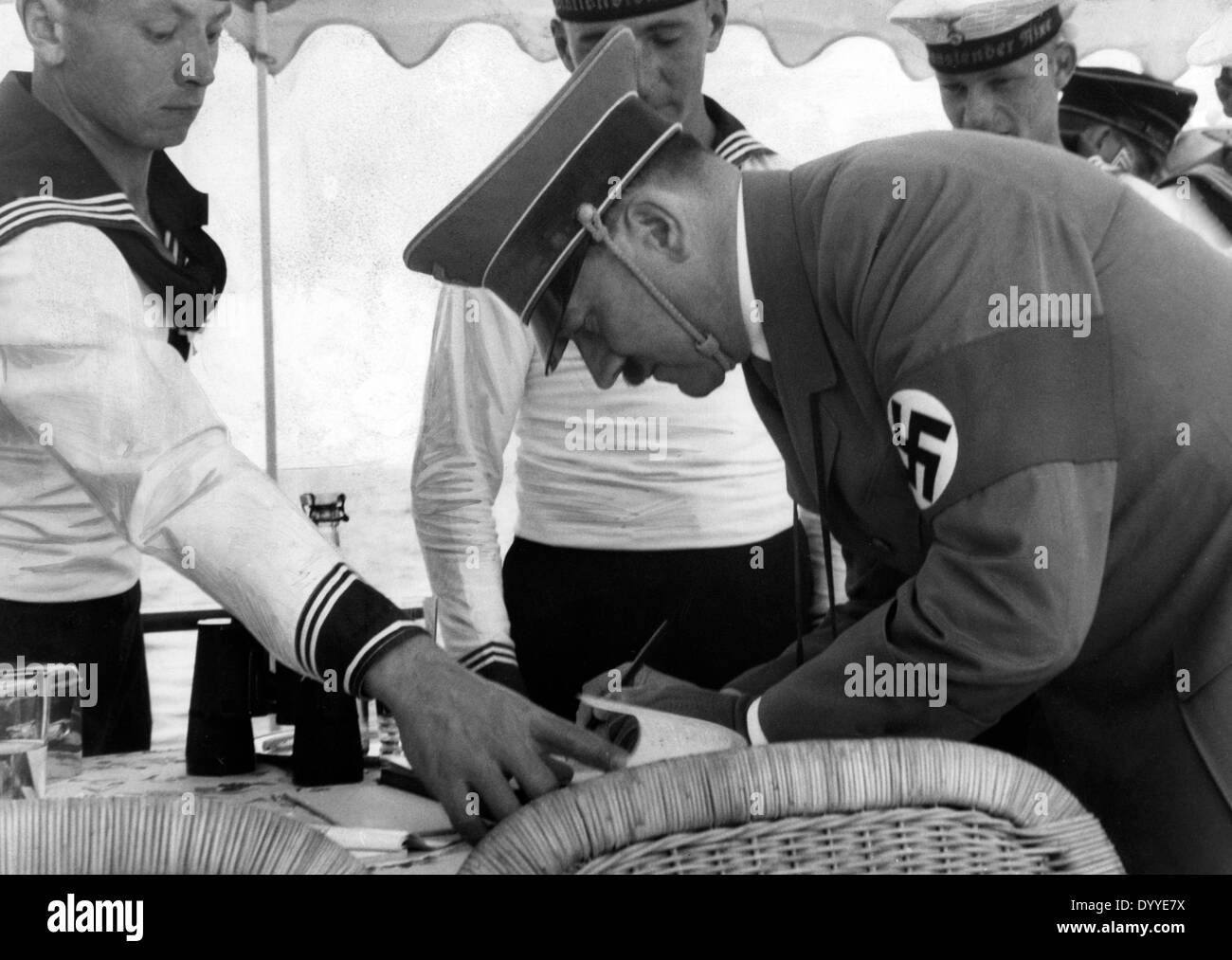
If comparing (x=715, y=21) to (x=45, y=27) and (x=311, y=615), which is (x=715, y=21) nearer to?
(x=45, y=27)

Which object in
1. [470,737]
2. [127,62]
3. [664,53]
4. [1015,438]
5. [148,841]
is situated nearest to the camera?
[148,841]

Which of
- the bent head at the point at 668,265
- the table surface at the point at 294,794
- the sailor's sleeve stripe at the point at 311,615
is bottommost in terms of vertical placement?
the table surface at the point at 294,794

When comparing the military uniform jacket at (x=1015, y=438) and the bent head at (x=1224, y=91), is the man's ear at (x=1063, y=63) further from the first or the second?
the military uniform jacket at (x=1015, y=438)

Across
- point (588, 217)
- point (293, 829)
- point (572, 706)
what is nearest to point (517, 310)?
point (588, 217)

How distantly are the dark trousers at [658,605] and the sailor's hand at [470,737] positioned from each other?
1.32 ft

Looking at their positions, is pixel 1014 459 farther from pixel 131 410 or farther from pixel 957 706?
pixel 131 410

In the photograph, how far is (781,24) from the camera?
1943 millimetres

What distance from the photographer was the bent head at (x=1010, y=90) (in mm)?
1914

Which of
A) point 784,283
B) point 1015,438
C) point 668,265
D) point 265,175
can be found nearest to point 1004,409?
point 1015,438

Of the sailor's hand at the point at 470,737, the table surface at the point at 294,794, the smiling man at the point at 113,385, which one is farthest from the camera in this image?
the smiling man at the point at 113,385

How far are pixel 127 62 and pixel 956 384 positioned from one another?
107 centimetres

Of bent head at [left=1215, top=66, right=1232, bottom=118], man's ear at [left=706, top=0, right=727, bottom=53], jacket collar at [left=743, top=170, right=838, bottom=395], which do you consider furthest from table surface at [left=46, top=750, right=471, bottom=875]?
bent head at [left=1215, top=66, right=1232, bottom=118]

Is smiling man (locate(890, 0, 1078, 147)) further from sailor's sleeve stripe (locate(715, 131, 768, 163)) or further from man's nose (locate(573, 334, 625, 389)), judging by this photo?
man's nose (locate(573, 334, 625, 389))

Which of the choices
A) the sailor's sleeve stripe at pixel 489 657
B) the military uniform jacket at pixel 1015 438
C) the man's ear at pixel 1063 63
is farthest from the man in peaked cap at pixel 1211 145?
the sailor's sleeve stripe at pixel 489 657
